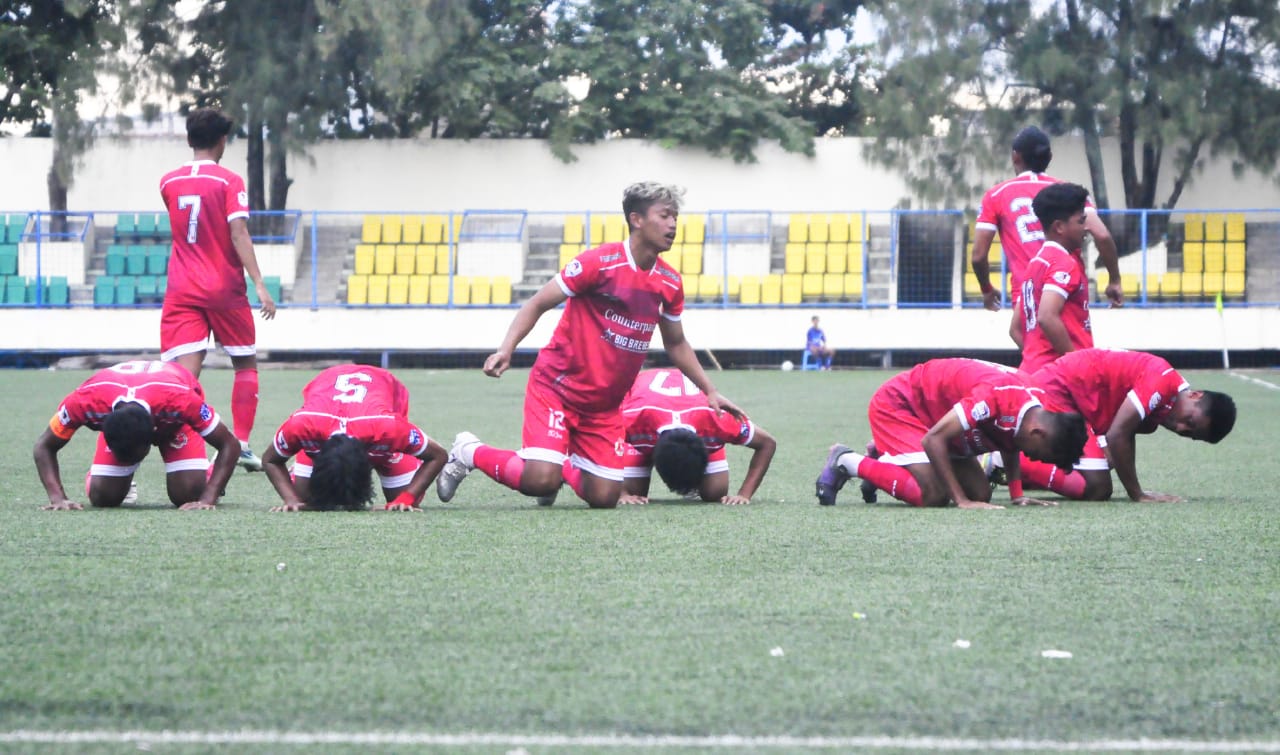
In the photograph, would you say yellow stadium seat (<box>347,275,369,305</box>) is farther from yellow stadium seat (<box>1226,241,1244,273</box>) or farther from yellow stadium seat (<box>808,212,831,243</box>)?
yellow stadium seat (<box>1226,241,1244,273</box>)

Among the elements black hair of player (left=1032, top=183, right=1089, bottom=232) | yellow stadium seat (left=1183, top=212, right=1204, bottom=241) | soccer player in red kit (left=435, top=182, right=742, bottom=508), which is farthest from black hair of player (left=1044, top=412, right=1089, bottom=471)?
yellow stadium seat (left=1183, top=212, right=1204, bottom=241)

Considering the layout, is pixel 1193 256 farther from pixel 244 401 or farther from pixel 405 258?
pixel 244 401

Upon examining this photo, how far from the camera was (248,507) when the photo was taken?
284 inches

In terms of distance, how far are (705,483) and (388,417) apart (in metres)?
1.56

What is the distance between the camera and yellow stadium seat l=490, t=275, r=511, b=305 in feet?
90.0

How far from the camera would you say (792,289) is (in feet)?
89.5

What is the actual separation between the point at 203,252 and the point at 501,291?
18.9 metres

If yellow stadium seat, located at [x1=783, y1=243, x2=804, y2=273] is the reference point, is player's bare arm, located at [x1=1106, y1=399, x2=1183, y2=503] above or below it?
below

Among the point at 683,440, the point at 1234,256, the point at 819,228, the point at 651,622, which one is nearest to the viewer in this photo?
the point at 651,622

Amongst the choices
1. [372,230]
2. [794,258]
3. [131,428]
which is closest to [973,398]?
[131,428]

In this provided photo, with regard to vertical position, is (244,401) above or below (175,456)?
above

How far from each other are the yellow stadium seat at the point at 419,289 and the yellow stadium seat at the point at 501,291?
111 cm

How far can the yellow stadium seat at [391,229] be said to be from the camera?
28.7 meters

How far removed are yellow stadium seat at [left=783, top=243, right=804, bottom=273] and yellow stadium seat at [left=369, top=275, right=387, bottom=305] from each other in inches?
267
